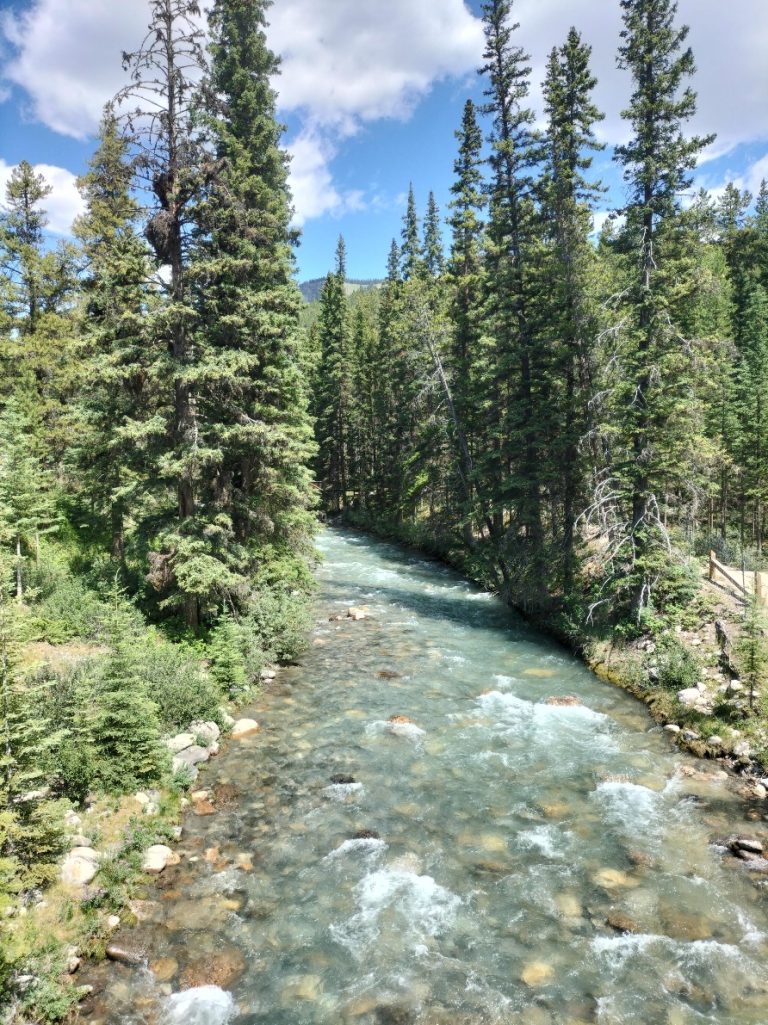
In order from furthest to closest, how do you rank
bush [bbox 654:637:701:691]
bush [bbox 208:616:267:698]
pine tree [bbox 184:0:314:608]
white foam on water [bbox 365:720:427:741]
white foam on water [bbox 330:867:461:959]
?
1. pine tree [bbox 184:0:314:608]
2. bush [bbox 208:616:267:698]
3. bush [bbox 654:637:701:691]
4. white foam on water [bbox 365:720:427:741]
5. white foam on water [bbox 330:867:461:959]

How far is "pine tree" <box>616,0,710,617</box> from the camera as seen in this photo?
16.3m

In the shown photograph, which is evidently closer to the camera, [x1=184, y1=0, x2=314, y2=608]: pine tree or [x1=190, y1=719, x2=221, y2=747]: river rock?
[x1=190, y1=719, x2=221, y2=747]: river rock

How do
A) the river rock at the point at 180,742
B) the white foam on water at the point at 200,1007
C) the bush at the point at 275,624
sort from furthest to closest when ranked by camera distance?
the bush at the point at 275,624 < the river rock at the point at 180,742 < the white foam on water at the point at 200,1007

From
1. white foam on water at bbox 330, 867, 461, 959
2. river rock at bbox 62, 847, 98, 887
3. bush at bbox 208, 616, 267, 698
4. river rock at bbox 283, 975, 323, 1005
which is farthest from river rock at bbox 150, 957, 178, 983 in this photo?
bush at bbox 208, 616, 267, 698

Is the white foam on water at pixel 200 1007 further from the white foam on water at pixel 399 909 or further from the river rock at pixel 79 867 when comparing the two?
the river rock at pixel 79 867

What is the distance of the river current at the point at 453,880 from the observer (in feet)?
21.6

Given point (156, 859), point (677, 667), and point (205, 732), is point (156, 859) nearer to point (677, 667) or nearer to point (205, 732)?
point (205, 732)

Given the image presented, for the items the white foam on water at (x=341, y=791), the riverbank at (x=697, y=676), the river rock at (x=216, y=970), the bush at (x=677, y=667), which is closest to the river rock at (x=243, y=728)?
the white foam on water at (x=341, y=791)

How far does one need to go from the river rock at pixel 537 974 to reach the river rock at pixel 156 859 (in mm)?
5205

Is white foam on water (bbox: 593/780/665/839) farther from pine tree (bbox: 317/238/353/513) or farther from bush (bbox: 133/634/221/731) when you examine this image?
pine tree (bbox: 317/238/353/513)

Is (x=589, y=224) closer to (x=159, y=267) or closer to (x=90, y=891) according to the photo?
(x=159, y=267)

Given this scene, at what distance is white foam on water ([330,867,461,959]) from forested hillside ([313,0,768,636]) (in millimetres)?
10560

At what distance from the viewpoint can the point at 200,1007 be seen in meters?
6.47

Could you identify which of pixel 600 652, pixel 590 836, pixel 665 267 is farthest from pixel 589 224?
pixel 590 836
